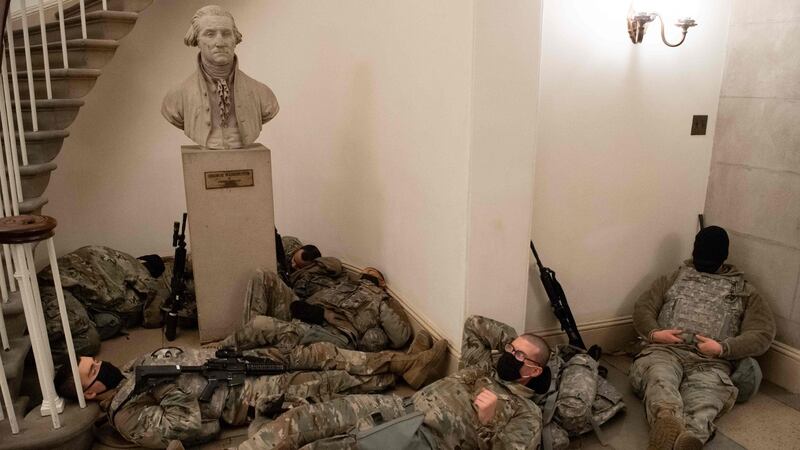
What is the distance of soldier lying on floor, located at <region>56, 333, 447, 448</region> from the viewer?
2.67 metres

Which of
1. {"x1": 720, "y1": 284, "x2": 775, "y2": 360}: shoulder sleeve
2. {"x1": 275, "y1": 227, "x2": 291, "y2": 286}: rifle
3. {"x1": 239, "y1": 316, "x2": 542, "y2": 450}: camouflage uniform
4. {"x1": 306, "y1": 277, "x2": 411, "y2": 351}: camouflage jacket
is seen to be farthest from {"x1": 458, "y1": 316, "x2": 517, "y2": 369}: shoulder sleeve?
{"x1": 275, "y1": 227, "x2": 291, "y2": 286}: rifle

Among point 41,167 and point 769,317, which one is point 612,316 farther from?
point 41,167

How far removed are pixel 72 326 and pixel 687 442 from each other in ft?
10.7

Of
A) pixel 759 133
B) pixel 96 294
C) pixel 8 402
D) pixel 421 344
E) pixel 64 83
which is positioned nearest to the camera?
pixel 8 402

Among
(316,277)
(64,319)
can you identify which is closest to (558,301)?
(316,277)

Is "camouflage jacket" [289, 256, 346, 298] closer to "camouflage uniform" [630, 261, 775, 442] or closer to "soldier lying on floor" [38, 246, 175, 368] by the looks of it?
"soldier lying on floor" [38, 246, 175, 368]

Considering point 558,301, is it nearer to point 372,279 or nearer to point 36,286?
point 372,279

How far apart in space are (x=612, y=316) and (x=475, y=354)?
1.24 metres

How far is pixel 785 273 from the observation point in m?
3.34

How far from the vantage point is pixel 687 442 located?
2.56m

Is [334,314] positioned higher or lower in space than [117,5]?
lower

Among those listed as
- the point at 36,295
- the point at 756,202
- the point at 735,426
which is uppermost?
the point at 756,202

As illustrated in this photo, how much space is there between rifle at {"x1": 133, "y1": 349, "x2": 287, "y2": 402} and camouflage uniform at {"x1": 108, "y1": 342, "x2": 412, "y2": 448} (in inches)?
1.2

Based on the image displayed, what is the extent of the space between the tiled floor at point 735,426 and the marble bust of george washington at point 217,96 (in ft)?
4.67
